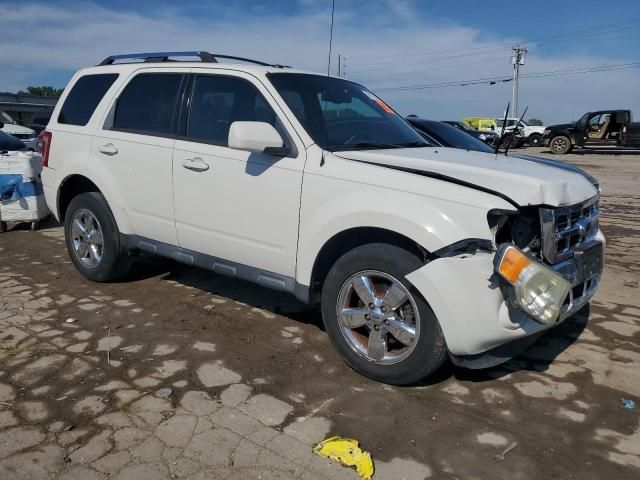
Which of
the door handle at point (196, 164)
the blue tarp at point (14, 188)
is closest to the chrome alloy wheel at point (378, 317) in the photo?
the door handle at point (196, 164)

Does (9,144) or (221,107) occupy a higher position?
(221,107)

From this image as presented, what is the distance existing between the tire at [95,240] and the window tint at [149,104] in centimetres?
77

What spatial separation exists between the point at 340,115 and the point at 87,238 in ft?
8.91

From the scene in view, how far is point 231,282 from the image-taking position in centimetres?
561

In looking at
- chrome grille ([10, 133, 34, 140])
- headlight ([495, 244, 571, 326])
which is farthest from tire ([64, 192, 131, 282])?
chrome grille ([10, 133, 34, 140])

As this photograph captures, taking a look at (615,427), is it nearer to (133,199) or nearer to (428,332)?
(428,332)

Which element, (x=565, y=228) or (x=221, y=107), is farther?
(x=221, y=107)

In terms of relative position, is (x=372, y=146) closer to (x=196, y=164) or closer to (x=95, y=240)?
(x=196, y=164)

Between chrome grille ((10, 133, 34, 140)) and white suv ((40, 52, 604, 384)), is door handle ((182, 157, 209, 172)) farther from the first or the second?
chrome grille ((10, 133, 34, 140))

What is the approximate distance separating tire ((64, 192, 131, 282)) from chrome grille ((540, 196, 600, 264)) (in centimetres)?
357

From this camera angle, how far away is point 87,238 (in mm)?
5402

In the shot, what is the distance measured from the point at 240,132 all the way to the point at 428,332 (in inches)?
65.6

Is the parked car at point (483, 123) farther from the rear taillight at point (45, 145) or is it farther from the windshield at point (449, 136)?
the rear taillight at point (45, 145)

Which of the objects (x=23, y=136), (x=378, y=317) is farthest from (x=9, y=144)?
(x=378, y=317)
